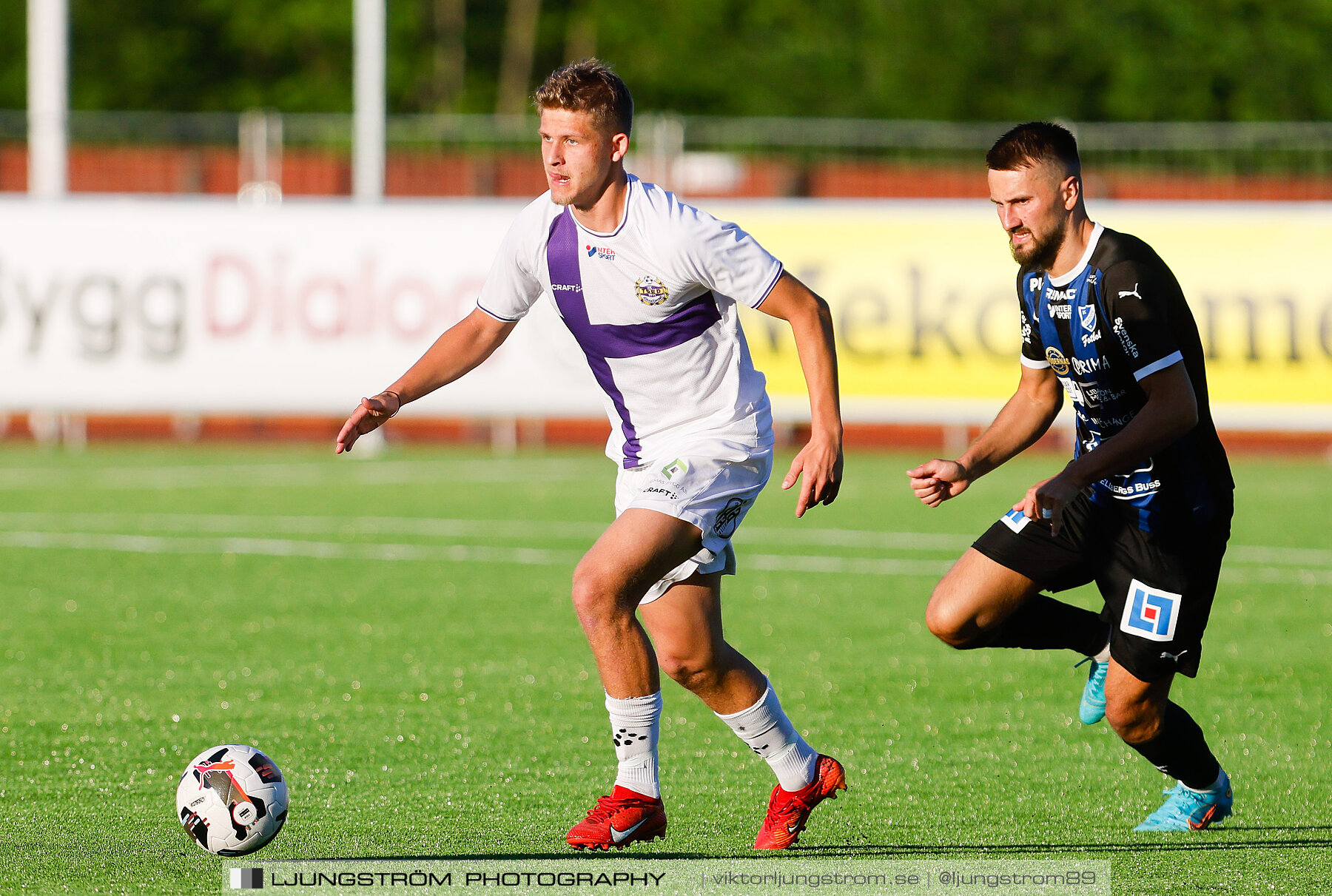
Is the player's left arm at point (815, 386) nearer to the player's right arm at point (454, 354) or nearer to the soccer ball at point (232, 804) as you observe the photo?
the player's right arm at point (454, 354)

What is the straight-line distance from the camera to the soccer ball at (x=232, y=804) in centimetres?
501

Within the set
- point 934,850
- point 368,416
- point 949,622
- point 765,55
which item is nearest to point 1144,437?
point 949,622

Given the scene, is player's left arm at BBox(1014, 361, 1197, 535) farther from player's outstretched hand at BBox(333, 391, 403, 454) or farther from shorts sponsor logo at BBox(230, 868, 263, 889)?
shorts sponsor logo at BBox(230, 868, 263, 889)

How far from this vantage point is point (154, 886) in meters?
4.77

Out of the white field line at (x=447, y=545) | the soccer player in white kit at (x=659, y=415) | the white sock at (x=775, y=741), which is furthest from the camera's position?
the white field line at (x=447, y=545)

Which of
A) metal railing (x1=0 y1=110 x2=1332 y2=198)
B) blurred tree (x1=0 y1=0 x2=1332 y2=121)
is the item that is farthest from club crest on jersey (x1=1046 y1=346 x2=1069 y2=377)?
blurred tree (x1=0 y1=0 x2=1332 y2=121)

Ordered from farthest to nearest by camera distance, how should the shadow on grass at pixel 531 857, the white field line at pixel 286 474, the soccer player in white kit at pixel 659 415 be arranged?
the white field line at pixel 286 474 < the soccer player in white kit at pixel 659 415 < the shadow on grass at pixel 531 857

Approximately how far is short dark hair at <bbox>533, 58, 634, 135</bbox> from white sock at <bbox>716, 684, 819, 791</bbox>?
5.14 feet

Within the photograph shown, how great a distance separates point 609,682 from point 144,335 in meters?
12.7

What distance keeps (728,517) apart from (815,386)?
0.50 meters

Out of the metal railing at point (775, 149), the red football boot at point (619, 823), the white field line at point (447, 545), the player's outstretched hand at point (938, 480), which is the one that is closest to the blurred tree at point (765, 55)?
the metal railing at point (775, 149)

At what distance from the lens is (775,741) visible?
538cm

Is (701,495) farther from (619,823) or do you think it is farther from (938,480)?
(619,823)

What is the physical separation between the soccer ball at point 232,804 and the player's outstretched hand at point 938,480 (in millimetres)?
1791
